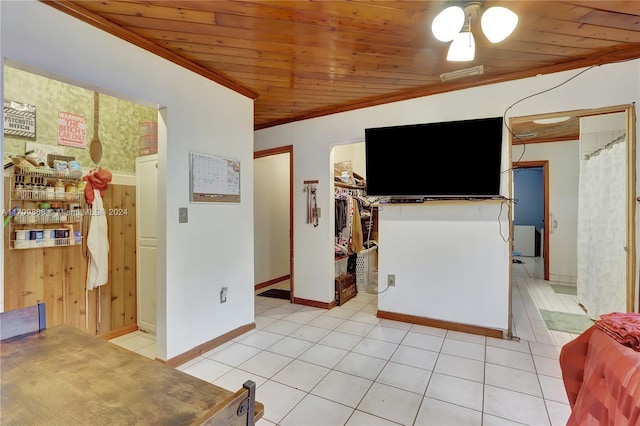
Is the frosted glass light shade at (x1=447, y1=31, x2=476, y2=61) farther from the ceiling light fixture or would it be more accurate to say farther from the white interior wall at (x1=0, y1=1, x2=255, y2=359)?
the white interior wall at (x1=0, y1=1, x2=255, y2=359)

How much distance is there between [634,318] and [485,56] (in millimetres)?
2166

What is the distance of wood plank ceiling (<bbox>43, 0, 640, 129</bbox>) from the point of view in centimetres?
185

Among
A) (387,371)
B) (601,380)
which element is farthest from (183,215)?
(601,380)

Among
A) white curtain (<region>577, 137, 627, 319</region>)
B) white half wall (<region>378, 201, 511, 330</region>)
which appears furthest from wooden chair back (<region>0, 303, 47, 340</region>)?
white curtain (<region>577, 137, 627, 319</region>)

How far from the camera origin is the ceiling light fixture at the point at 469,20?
5.40 ft

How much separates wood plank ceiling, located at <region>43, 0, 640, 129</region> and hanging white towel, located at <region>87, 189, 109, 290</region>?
60.2 inches

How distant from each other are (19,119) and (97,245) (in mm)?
1160

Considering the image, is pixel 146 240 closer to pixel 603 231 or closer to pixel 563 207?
pixel 603 231

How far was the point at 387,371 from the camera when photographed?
2.29 meters

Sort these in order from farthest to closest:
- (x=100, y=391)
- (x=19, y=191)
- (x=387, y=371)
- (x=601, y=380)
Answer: (x=387, y=371) < (x=19, y=191) < (x=601, y=380) < (x=100, y=391)

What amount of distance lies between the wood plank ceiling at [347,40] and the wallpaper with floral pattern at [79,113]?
1.05 metres

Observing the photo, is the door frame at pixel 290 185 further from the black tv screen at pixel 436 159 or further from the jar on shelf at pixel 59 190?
the jar on shelf at pixel 59 190

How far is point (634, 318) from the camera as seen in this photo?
128 centimetres

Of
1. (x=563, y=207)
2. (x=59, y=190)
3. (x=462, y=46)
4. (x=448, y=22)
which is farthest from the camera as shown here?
(x=563, y=207)
